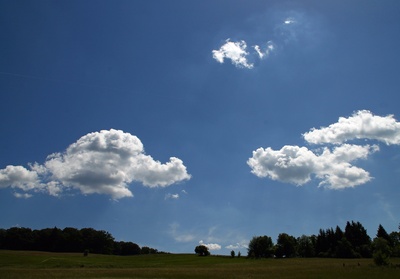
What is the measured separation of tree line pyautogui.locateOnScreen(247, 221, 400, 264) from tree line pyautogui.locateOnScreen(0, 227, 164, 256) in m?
74.6

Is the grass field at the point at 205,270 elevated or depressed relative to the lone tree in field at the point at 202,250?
depressed

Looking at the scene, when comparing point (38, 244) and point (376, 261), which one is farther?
point (38, 244)

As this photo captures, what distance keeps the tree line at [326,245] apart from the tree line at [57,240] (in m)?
74.6

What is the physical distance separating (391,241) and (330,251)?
20.7 metres

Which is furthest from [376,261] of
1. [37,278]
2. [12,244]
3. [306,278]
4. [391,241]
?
[12,244]

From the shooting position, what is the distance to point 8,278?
109 feet

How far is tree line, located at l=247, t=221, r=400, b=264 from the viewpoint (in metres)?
106

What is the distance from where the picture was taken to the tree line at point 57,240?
14125cm

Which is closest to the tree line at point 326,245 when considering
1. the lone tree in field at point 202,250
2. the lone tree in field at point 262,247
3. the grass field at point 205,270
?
the lone tree in field at point 262,247

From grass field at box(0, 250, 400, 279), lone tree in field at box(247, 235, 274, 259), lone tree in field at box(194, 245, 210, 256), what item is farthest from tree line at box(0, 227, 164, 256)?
grass field at box(0, 250, 400, 279)

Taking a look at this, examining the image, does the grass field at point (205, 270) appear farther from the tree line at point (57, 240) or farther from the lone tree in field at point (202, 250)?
the tree line at point (57, 240)

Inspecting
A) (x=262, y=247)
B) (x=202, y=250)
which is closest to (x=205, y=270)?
(x=202, y=250)

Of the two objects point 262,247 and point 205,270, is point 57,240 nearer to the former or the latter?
point 262,247

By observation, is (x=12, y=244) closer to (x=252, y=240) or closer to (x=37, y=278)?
(x=252, y=240)
